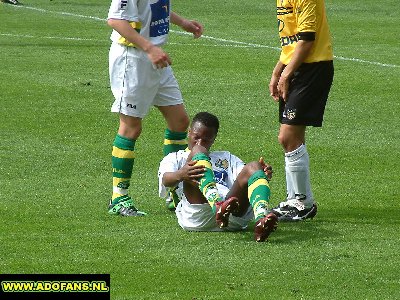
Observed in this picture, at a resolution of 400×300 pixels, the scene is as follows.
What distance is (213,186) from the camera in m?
9.43

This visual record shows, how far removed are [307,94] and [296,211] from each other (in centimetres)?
92

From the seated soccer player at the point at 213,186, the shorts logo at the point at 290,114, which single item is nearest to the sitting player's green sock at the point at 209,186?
the seated soccer player at the point at 213,186

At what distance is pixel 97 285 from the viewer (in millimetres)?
8062

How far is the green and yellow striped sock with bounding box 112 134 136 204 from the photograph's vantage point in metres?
10.5

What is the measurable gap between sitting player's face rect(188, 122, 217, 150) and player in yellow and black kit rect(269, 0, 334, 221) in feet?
2.18

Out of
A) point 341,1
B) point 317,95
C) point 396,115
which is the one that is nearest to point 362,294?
point 317,95

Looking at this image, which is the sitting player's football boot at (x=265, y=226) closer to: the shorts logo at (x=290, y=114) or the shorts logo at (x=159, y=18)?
the shorts logo at (x=290, y=114)

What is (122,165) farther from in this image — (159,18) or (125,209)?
(159,18)

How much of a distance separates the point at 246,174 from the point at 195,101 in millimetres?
6418

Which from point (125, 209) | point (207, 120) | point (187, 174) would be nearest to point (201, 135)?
point (207, 120)

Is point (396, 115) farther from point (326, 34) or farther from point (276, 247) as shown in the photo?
point (276, 247)

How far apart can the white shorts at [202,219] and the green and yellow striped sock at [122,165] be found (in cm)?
85

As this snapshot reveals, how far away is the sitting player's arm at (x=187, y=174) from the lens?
9.44m

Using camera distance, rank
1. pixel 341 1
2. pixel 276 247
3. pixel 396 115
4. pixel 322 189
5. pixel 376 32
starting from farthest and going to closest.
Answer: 1. pixel 341 1
2. pixel 376 32
3. pixel 396 115
4. pixel 322 189
5. pixel 276 247
